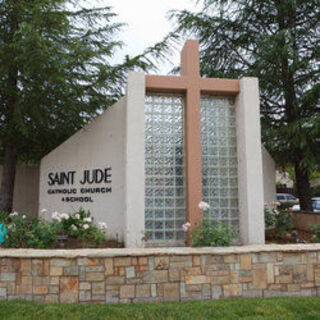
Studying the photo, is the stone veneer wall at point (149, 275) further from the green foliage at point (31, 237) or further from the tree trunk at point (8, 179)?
the tree trunk at point (8, 179)

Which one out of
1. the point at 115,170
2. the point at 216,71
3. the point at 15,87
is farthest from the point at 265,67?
the point at 15,87

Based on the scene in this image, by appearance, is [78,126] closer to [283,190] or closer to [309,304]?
[309,304]

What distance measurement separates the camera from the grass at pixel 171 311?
3.68 meters

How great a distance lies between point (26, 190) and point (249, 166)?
7620 millimetres

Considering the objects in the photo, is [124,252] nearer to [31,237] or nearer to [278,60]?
[31,237]

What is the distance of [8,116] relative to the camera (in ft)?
28.2

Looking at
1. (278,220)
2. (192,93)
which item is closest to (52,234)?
(192,93)

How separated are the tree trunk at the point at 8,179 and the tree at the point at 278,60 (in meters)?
6.42

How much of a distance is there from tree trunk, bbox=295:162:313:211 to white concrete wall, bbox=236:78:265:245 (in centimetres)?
440

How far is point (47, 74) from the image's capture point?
693cm

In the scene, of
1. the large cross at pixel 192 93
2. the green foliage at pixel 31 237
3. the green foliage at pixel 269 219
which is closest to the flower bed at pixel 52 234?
the green foliage at pixel 31 237

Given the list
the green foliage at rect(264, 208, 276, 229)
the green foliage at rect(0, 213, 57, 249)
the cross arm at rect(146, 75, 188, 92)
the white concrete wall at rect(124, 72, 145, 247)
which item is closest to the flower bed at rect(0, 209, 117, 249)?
the green foliage at rect(0, 213, 57, 249)

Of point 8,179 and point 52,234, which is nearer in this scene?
point 52,234

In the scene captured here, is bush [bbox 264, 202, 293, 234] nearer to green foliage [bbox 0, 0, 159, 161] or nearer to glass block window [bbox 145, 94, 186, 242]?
glass block window [bbox 145, 94, 186, 242]
